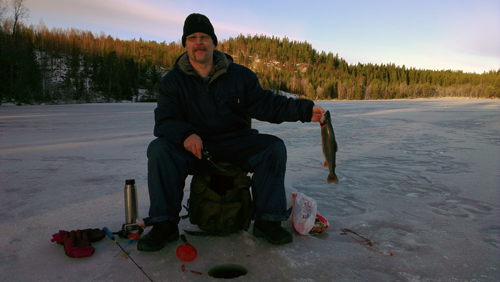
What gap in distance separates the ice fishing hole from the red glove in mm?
919

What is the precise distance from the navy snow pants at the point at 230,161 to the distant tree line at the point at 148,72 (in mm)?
38957

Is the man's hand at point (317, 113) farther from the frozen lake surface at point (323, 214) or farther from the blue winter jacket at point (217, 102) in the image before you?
the frozen lake surface at point (323, 214)

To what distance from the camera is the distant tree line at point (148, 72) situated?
40.8 m

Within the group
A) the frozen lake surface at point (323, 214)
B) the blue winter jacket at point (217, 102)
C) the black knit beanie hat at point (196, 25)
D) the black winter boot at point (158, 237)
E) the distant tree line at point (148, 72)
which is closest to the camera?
the frozen lake surface at point (323, 214)

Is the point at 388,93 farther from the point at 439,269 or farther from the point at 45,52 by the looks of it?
the point at 439,269

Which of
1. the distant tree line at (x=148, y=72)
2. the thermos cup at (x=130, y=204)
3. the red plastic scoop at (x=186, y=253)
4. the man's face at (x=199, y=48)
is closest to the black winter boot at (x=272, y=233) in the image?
the red plastic scoop at (x=186, y=253)

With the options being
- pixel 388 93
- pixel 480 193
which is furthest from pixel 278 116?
pixel 388 93

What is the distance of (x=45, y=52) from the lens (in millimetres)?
70500

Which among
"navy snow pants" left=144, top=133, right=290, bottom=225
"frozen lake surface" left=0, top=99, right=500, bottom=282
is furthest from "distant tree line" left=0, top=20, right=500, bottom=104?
"navy snow pants" left=144, top=133, right=290, bottom=225

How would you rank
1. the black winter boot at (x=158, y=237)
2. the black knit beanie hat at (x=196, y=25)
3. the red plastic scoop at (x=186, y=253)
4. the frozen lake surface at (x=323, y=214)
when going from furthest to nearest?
the black knit beanie hat at (x=196, y=25) < the black winter boot at (x=158, y=237) < the red plastic scoop at (x=186, y=253) < the frozen lake surface at (x=323, y=214)

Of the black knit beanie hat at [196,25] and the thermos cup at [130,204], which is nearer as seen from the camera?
the thermos cup at [130,204]

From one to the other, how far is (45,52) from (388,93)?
4244 inches

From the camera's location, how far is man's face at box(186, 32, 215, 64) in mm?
2691

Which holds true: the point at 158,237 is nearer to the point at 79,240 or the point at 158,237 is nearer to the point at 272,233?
the point at 79,240
